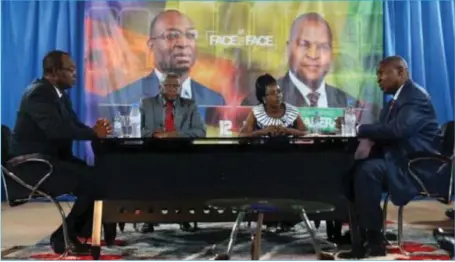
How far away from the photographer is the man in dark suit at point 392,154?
3359mm

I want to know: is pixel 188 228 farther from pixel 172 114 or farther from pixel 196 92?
pixel 196 92

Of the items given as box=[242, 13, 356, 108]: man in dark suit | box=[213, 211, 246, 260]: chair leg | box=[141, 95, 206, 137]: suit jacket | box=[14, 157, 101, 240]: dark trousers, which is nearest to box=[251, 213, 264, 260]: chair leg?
box=[213, 211, 246, 260]: chair leg

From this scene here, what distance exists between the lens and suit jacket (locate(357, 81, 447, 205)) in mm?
3471

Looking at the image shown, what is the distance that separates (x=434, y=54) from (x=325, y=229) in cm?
245

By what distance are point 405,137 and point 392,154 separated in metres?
0.12

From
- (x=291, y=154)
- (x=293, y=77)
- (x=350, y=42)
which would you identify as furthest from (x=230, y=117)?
(x=291, y=154)

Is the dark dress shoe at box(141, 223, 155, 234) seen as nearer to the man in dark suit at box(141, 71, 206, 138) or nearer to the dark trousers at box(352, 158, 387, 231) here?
the man in dark suit at box(141, 71, 206, 138)

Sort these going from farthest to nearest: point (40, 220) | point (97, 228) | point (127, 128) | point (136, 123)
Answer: point (40, 220)
point (136, 123)
point (127, 128)
point (97, 228)

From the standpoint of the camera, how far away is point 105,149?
10.9 feet

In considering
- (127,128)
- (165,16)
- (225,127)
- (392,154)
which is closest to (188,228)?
(127,128)

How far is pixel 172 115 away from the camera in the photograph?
421 centimetres

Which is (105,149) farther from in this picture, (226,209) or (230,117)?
(230,117)

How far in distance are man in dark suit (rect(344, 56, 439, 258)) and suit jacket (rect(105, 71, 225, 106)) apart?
7.25 feet

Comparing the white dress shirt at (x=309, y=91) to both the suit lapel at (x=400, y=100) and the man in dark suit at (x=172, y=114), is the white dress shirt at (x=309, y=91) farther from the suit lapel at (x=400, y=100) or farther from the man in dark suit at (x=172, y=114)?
the suit lapel at (x=400, y=100)
